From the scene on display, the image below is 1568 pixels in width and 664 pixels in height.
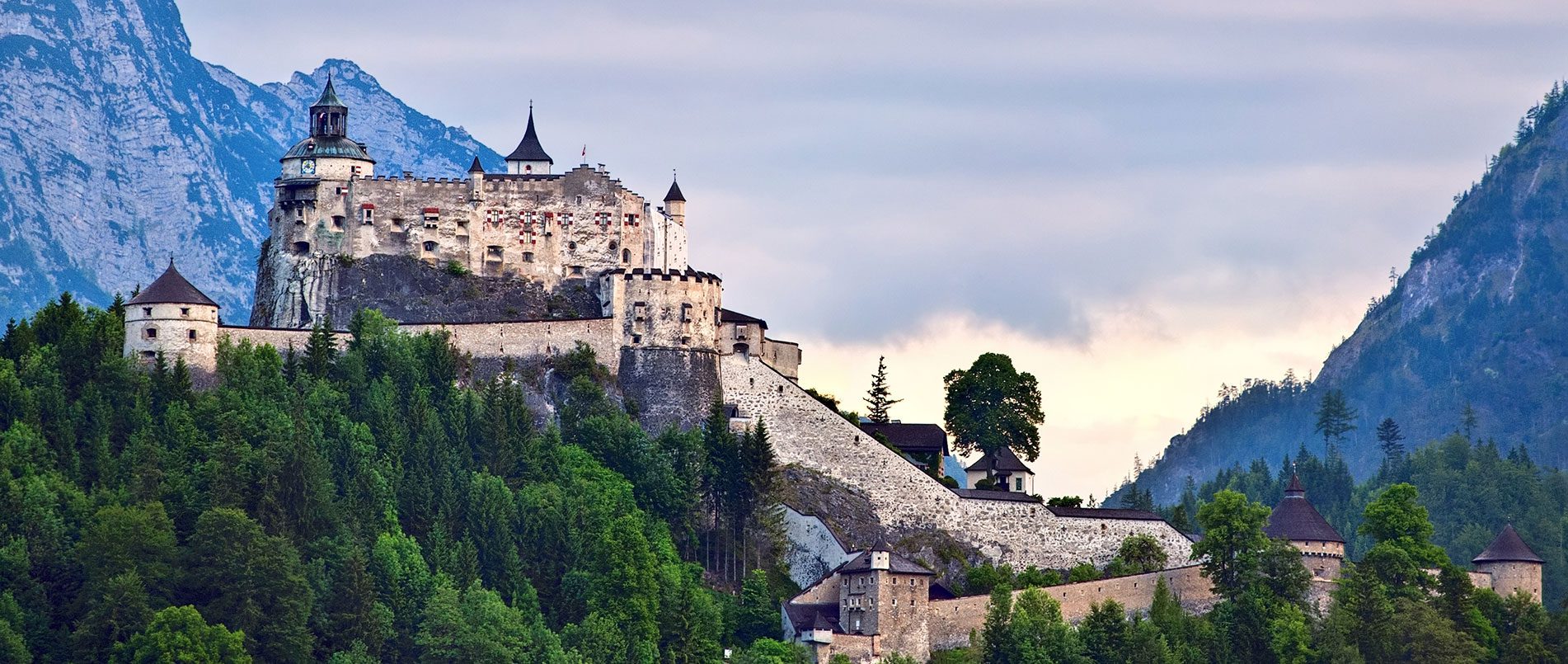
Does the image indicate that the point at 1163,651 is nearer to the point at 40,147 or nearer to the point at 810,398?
the point at 810,398

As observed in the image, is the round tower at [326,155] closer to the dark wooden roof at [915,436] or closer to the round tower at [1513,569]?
the dark wooden roof at [915,436]

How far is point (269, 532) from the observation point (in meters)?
88.5

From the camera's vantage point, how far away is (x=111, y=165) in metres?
164

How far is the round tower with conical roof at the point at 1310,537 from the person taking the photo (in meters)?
101

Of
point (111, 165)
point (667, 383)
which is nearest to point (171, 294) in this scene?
point (667, 383)

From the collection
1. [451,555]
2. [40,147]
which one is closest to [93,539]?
[451,555]

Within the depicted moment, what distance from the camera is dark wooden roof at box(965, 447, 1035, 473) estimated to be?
10494 cm

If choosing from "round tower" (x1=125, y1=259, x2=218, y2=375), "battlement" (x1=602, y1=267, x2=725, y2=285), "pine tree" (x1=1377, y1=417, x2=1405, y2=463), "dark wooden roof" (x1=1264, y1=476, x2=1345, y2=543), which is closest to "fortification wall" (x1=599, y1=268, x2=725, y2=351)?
"battlement" (x1=602, y1=267, x2=725, y2=285)

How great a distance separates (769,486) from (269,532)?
17.6 metres

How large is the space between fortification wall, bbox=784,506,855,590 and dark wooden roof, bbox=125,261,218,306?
2090 centimetres

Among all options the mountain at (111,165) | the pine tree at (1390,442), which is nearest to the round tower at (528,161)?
the mountain at (111,165)

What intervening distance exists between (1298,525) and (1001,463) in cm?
1119

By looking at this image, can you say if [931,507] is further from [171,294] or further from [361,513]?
[171,294]

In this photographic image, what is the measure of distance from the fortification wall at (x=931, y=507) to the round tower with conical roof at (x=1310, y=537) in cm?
427
